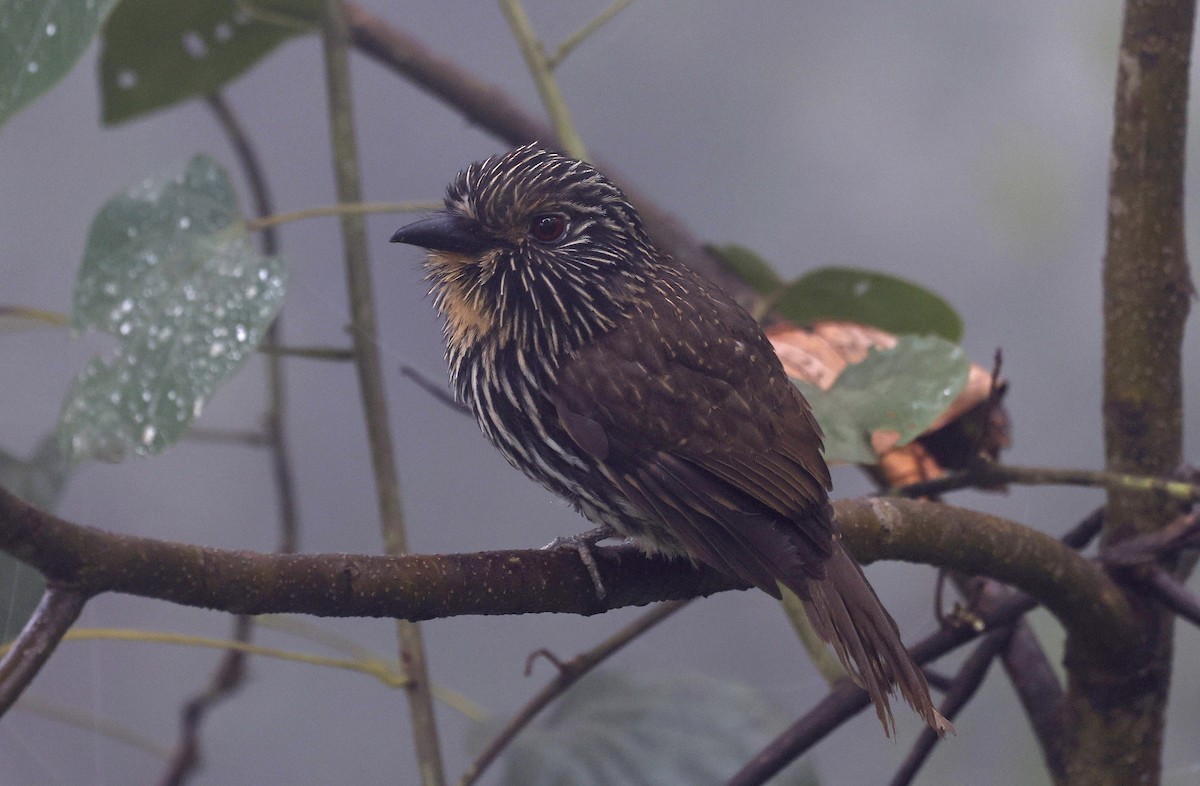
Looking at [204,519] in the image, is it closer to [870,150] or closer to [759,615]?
[759,615]

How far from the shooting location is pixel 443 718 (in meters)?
2.18

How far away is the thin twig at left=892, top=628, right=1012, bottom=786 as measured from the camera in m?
1.22

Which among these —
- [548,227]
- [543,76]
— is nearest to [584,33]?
[543,76]

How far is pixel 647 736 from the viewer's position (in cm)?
155

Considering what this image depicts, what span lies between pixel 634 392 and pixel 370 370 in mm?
602

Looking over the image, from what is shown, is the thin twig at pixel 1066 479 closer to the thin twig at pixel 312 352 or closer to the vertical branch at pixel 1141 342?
the vertical branch at pixel 1141 342

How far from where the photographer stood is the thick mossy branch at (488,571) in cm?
63

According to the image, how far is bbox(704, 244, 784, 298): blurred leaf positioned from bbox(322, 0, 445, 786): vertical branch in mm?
559

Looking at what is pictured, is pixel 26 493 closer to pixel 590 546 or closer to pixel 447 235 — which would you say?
pixel 447 235

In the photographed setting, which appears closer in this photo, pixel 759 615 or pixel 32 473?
pixel 32 473

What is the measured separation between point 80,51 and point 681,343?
2.13 ft

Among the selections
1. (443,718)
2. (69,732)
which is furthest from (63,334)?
(443,718)

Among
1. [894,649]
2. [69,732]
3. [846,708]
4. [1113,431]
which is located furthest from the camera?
[69,732]

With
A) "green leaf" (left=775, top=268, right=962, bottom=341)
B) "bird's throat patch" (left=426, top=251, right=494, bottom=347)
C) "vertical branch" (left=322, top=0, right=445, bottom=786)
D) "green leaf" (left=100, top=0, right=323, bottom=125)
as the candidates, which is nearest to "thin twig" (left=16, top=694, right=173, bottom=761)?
"vertical branch" (left=322, top=0, right=445, bottom=786)
